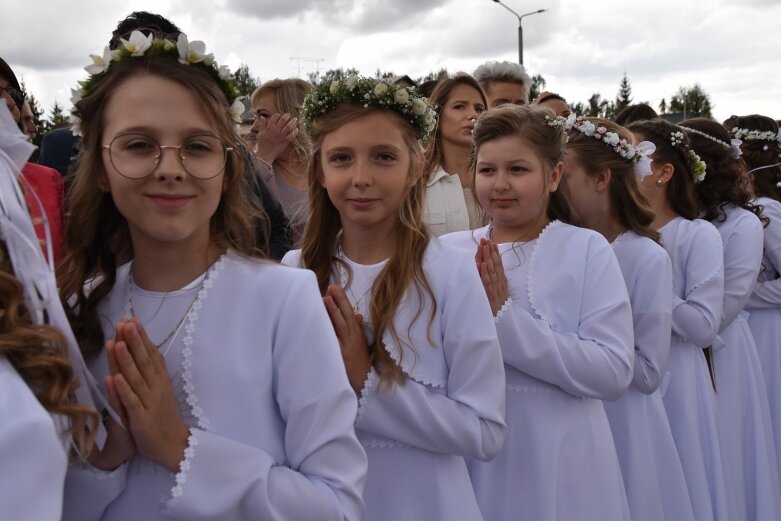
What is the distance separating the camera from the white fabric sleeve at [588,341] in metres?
2.91

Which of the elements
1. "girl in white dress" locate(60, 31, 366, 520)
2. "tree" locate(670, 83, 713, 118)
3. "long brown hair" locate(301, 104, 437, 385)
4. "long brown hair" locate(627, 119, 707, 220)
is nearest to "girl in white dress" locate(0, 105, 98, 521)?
"girl in white dress" locate(60, 31, 366, 520)

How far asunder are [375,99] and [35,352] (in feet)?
5.12

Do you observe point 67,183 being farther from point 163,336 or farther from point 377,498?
point 377,498

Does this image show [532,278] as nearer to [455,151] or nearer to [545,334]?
[545,334]

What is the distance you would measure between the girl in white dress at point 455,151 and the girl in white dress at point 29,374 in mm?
3009

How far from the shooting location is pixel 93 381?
1724 millimetres

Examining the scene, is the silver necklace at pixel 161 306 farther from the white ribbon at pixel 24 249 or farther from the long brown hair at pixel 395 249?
the long brown hair at pixel 395 249

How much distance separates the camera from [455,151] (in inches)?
189

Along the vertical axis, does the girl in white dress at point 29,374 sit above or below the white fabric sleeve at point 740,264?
above

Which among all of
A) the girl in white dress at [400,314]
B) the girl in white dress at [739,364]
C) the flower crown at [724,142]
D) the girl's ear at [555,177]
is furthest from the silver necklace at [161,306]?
the flower crown at [724,142]

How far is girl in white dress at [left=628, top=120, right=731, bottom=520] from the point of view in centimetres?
422

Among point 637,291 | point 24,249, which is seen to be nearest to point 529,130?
point 637,291

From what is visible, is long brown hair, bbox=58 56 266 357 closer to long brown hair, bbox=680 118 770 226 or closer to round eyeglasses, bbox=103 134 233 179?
round eyeglasses, bbox=103 134 233 179

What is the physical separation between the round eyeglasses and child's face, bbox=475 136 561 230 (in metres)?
1.62
